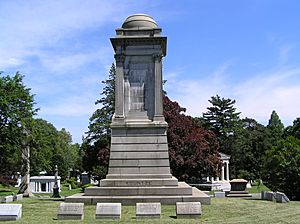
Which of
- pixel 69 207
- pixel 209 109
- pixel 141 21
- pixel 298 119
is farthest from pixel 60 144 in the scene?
pixel 69 207

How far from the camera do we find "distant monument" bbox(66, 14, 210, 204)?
19.6 m

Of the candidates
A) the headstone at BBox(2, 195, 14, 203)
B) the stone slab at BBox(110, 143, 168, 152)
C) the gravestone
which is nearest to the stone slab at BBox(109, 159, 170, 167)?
the stone slab at BBox(110, 143, 168, 152)

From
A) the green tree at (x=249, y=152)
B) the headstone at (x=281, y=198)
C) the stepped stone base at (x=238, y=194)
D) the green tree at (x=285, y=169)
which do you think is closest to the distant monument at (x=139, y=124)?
the headstone at (x=281, y=198)

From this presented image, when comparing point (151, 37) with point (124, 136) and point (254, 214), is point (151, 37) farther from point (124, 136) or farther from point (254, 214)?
point (254, 214)

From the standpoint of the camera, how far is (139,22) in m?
22.2

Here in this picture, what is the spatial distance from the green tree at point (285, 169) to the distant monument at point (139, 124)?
7.75 metres

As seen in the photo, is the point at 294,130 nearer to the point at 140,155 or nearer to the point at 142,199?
the point at 140,155

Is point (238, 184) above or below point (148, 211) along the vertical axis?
above

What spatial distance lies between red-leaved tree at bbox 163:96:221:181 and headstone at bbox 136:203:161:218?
26.1m

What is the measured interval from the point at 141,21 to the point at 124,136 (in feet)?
20.1

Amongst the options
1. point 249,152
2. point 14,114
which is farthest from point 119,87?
point 249,152

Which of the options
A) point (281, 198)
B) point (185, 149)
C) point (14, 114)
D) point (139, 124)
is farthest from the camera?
point (185, 149)

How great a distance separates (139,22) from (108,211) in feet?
37.1

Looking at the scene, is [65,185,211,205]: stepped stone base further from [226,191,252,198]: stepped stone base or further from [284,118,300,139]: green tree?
[284,118,300,139]: green tree
